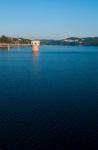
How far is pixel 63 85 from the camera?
25.2 meters

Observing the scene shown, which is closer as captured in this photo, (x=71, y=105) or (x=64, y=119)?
(x=64, y=119)

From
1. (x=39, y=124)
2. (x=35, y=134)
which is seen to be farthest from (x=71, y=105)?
(x=35, y=134)

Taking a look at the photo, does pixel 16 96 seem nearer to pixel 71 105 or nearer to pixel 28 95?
pixel 28 95

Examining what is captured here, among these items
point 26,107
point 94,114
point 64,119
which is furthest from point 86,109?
point 26,107

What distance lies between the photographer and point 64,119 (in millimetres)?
15312

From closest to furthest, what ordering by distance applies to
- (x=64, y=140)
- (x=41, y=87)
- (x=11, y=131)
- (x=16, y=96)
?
(x=64, y=140), (x=11, y=131), (x=16, y=96), (x=41, y=87)

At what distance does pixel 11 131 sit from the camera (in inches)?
532

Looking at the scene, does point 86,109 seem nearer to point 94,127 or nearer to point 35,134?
point 94,127

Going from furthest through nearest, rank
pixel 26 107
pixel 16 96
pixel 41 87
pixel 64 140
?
pixel 41 87 → pixel 16 96 → pixel 26 107 → pixel 64 140

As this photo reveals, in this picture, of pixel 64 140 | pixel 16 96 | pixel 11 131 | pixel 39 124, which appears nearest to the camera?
pixel 64 140

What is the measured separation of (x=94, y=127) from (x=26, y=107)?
4851 millimetres

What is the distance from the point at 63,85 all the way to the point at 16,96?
5815 mm

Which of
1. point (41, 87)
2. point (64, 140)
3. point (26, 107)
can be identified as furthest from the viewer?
point (41, 87)

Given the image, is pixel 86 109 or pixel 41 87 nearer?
pixel 86 109
